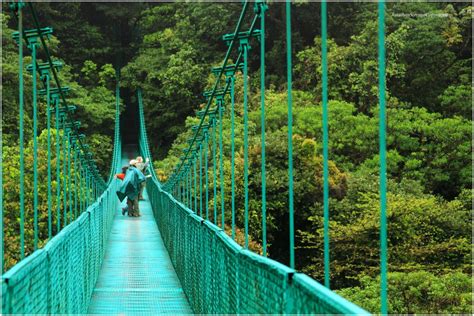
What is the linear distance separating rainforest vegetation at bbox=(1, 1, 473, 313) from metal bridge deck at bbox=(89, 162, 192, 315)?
15.7 feet

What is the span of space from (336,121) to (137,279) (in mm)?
19105

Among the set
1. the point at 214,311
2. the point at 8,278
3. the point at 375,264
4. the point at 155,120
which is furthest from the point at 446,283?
the point at 155,120

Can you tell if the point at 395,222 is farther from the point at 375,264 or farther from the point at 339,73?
the point at 339,73

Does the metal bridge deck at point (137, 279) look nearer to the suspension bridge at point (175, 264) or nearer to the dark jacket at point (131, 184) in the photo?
the suspension bridge at point (175, 264)

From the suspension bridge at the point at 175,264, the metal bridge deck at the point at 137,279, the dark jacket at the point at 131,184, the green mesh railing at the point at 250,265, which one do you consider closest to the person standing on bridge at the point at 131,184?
the dark jacket at the point at 131,184

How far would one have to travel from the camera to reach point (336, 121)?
28906 millimetres

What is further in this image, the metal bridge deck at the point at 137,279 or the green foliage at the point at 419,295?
the green foliage at the point at 419,295

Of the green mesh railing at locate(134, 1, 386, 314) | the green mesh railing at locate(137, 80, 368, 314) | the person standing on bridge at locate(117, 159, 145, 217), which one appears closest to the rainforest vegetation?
the person standing on bridge at locate(117, 159, 145, 217)

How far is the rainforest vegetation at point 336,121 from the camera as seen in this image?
2209 centimetres

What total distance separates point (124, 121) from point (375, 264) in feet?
79.5

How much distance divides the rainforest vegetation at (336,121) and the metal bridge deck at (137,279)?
4788mm

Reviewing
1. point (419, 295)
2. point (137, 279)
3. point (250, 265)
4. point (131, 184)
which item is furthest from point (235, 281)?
point (419, 295)

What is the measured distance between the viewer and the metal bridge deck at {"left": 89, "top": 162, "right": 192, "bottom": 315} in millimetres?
8234

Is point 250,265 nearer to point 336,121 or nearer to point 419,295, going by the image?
point 419,295
